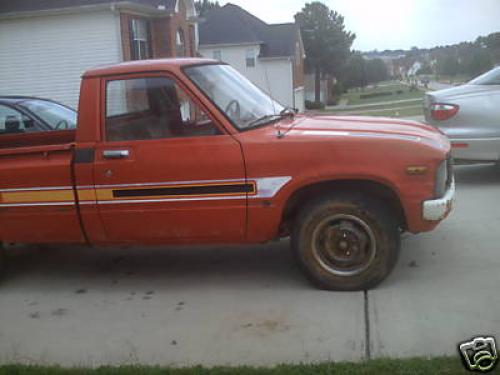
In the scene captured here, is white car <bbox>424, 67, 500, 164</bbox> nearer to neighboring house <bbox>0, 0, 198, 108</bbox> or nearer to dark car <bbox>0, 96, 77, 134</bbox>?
dark car <bbox>0, 96, 77, 134</bbox>

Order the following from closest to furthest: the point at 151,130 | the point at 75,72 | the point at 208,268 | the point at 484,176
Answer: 1. the point at 151,130
2. the point at 208,268
3. the point at 484,176
4. the point at 75,72

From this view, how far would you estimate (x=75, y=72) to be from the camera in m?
20.9

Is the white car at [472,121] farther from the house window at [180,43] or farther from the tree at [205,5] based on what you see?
the tree at [205,5]

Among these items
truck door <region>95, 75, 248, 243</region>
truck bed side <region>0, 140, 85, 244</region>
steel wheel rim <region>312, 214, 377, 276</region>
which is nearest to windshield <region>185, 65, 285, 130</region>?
truck door <region>95, 75, 248, 243</region>

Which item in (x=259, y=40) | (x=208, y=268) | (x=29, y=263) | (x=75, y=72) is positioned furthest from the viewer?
(x=259, y=40)

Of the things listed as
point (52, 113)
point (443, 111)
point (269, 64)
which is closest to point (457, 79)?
point (443, 111)

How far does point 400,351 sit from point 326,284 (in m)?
1.08

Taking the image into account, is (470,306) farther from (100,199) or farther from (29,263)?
(29,263)

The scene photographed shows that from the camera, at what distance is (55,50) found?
20859mm

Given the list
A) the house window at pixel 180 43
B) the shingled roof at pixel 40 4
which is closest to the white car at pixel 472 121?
the shingled roof at pixel 40 4

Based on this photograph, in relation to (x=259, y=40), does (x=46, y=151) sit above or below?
below

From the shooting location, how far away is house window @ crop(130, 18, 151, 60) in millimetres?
21766

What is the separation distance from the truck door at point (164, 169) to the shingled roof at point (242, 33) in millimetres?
34127

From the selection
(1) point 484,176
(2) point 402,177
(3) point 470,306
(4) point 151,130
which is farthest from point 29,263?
(1) point 484,176
